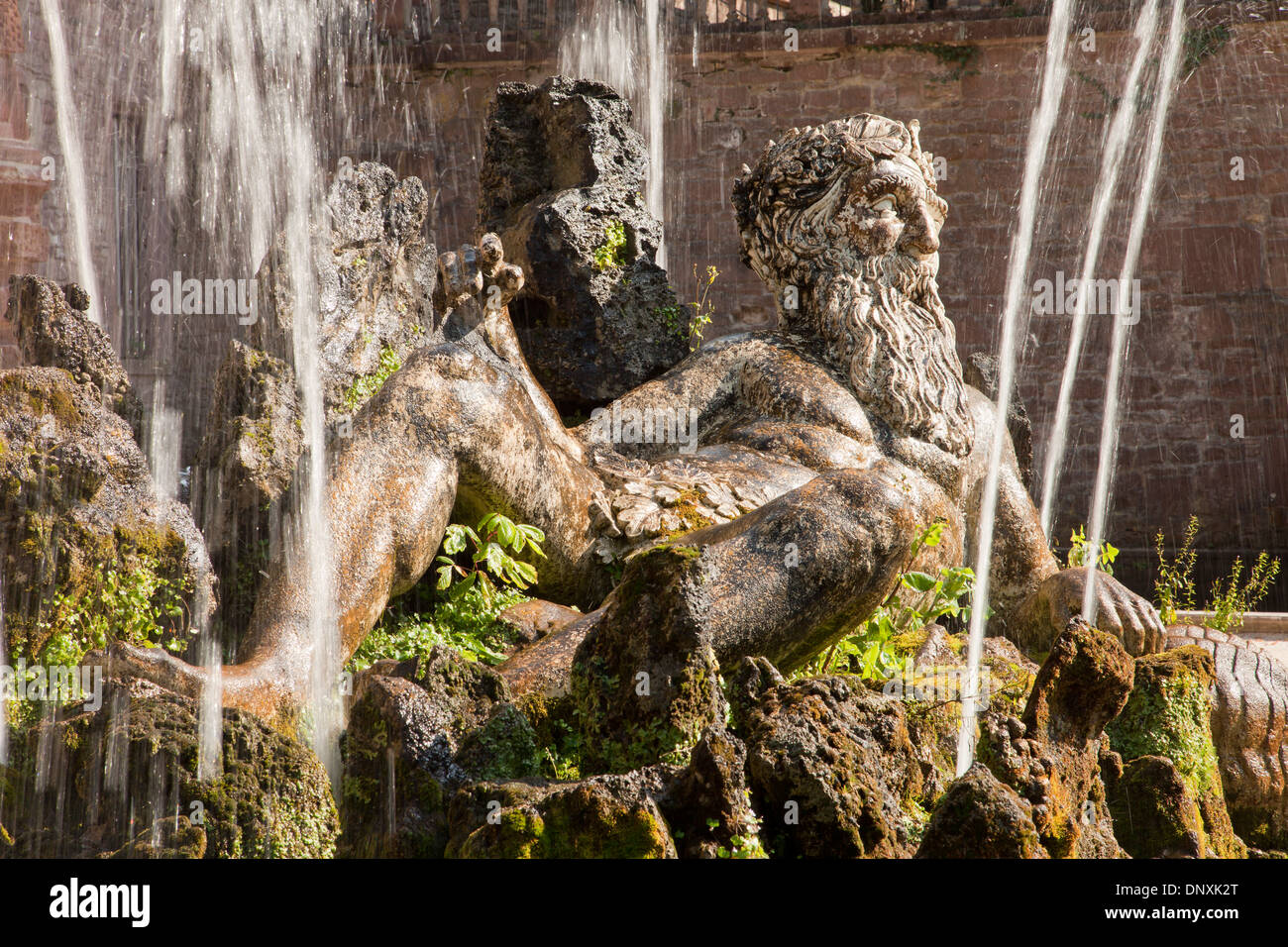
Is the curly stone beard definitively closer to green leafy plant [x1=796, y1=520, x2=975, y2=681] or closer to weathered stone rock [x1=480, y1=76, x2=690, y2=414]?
green leafy plant [x1=796, y1=520, x2=975, y2=681]

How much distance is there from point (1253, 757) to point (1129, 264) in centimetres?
633

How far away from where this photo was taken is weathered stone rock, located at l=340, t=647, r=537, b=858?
77.8 inches

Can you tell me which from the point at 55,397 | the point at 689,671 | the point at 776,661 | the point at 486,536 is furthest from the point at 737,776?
the point at 55,397

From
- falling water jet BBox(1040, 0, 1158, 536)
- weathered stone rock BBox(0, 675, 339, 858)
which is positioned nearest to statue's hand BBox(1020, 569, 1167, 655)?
weathered stone rock BBox(0, 675, 339, 858)

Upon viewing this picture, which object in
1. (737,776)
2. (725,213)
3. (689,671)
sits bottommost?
(737,776)

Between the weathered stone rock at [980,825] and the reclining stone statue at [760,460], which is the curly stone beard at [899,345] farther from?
the weathered stone rock at [980,825]

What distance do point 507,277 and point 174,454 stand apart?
89 cm

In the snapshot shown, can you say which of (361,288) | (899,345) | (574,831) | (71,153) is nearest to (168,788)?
(574,831)

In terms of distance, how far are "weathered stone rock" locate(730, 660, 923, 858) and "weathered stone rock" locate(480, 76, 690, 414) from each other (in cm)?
239

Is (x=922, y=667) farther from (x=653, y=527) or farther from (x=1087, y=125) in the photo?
(x=1087, y=125)

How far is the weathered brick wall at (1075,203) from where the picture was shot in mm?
8531

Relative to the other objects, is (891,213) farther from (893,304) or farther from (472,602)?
(472,602)

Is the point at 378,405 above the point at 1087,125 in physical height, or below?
below

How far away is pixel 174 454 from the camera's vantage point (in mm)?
3180
